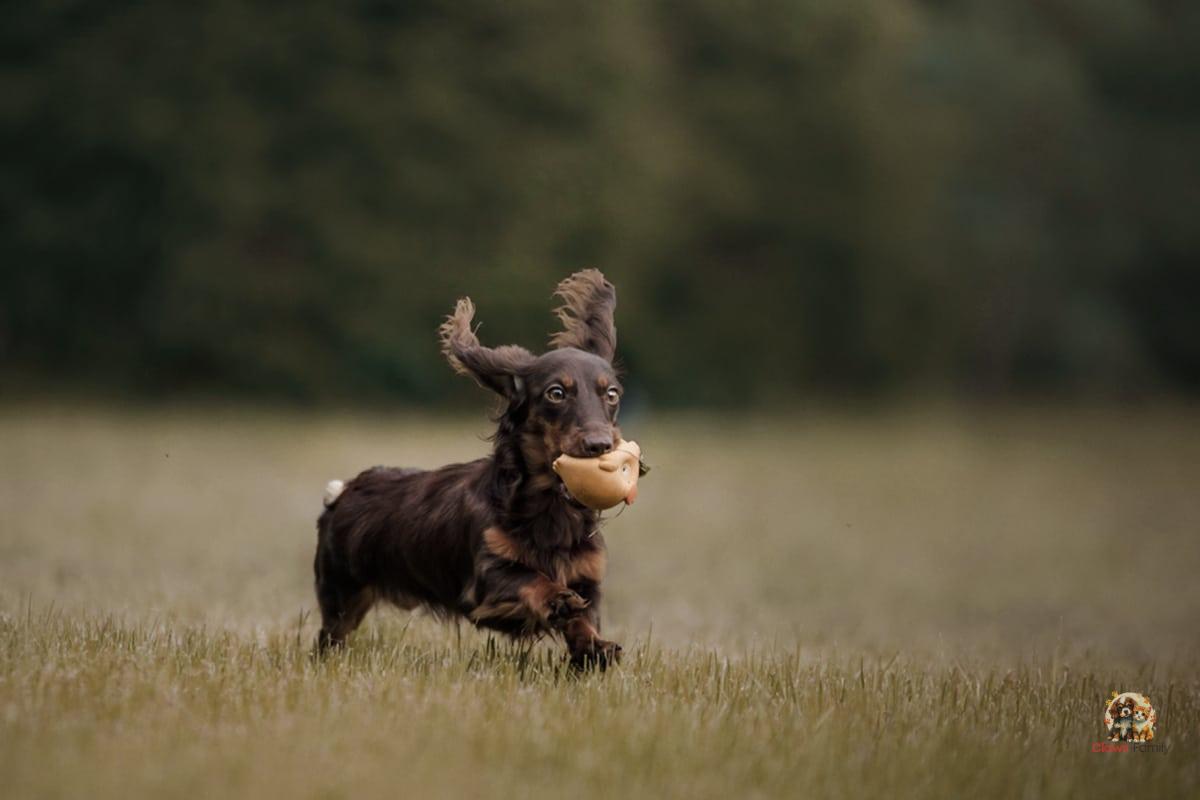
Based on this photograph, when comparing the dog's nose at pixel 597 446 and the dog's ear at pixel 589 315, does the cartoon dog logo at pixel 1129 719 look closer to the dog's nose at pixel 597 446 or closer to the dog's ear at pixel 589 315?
the dog's nose at pixel 597 446

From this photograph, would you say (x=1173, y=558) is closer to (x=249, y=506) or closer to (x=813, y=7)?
(x=249, y=506)

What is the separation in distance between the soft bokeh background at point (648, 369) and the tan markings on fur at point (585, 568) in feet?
1.01

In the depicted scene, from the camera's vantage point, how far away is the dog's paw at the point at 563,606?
15.6 feet

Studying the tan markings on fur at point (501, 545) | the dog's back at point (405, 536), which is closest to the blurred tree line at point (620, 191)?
the dog's back at point (405, 536)

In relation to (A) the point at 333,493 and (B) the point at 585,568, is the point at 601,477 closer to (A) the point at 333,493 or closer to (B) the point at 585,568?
(B) the point at 585,568

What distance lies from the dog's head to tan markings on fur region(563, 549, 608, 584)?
1.10ft

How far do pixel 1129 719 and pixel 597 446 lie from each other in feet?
6.38

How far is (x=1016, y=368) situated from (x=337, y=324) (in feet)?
50.0

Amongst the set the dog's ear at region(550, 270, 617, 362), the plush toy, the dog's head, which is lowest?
the plush toy

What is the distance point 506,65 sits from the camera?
26250 millimetres

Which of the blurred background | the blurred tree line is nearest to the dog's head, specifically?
the blurred background

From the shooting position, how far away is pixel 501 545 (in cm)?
488

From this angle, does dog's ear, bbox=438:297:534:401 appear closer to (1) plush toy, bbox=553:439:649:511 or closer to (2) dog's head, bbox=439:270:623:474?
(2) dog's head, bbox=439:270:623:474

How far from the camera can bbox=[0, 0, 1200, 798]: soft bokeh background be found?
13.8 ft
